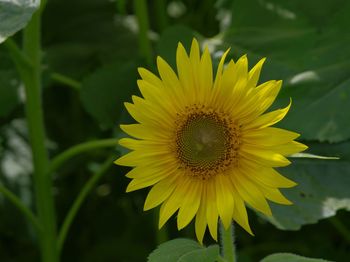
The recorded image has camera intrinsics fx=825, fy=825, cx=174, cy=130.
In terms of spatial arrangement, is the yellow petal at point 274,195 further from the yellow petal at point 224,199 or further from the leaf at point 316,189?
the leaf at point 316,189

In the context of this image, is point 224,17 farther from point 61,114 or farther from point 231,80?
point 231,80

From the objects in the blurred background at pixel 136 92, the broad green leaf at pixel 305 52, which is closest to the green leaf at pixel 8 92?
the blurred background at pixel 136 92

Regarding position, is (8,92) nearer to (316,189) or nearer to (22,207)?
(22,207)

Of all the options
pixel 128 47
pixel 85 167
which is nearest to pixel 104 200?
pixel 85 167

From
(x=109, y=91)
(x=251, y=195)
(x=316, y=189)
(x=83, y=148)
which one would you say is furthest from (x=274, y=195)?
(x=109, y=91)

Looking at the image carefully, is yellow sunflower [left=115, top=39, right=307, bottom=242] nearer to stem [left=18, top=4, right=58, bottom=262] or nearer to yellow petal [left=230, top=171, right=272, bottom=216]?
yellow petal [left=230, top=171, right=272, bottom=216]

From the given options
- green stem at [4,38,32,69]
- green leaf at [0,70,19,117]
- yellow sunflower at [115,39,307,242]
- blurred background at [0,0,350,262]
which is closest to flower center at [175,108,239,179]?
yellow sunflower at [115,39,307,242]
